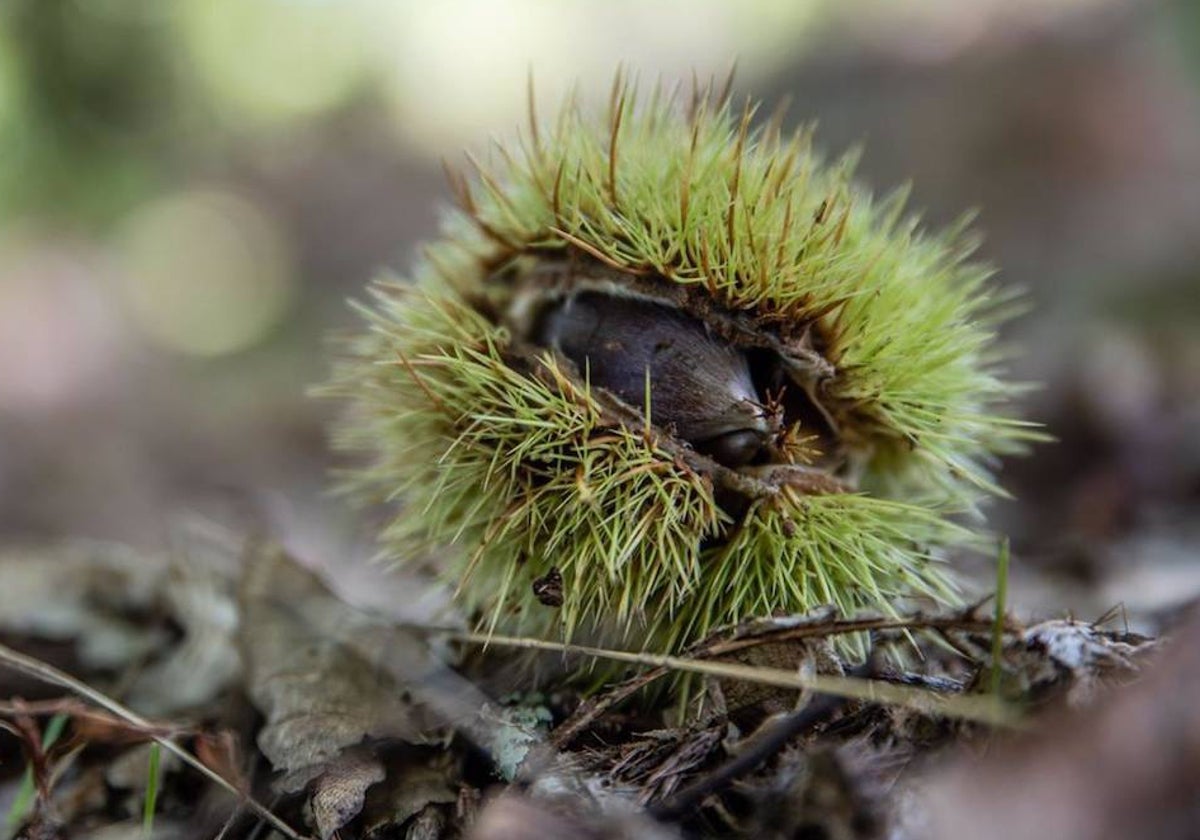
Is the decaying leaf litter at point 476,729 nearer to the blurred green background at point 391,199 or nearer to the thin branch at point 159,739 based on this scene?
the thin branch at point 159,739

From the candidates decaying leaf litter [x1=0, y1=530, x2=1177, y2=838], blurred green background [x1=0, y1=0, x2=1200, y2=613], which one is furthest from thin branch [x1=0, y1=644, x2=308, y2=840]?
blurred green background [x1=0, y1=0, x2=1200, y2=613]

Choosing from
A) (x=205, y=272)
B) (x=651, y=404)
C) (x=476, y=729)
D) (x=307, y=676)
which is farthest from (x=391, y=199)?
(x=476, y=729)

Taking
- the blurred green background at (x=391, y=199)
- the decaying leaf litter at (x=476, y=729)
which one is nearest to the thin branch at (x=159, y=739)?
the decaying leaf litter at (x=476, y=729)

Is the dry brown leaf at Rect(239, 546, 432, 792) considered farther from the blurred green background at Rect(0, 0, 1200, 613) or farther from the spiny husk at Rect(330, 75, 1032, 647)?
the blurred green background at Rect(0, 0, 1200, 613)

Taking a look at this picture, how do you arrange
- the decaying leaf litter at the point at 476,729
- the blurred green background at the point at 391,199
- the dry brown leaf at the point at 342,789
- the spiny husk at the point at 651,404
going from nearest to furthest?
the decaying leaf litter at the point at 476,729
the dry brown leaf at the point at 342,789
the spiny husk at the point at 651,404
the blurred green background at the point at 391,199

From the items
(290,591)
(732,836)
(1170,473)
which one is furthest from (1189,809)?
(1170,473)

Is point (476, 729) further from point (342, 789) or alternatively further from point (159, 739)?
point (159, 739)

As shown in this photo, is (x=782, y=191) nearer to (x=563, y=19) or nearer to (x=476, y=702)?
(x=476, y=702)
